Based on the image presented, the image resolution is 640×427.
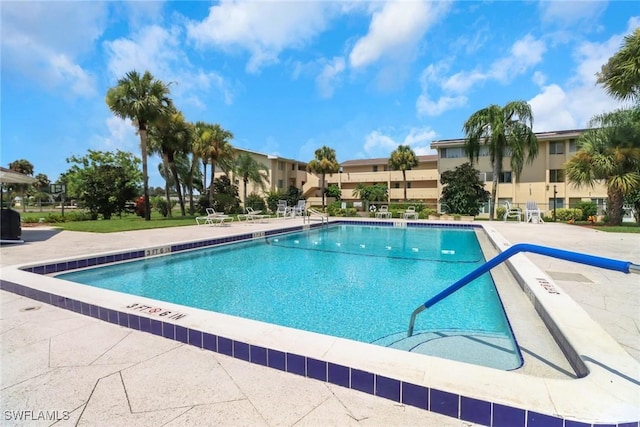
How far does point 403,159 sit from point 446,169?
461cm

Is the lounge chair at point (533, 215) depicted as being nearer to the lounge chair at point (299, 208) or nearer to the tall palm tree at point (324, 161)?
the lounge chair at point (299, 208)

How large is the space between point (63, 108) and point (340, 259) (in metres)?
15.1

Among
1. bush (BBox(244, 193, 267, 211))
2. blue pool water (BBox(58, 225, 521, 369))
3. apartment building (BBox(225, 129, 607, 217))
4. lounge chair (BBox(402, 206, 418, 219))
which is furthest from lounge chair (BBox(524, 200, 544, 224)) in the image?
bush (BBox(244, 193, 267, 211))

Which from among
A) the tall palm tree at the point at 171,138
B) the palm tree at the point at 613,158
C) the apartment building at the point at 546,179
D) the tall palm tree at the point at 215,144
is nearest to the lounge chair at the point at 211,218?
the tall palm tree at the point at 171,138

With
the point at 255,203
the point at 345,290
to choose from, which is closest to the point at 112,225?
the point at 345,290

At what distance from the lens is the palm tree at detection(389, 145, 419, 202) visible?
32125mm

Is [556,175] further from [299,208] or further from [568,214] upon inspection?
[299,208]

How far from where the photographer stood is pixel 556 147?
25875 millimetres

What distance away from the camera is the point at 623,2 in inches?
387

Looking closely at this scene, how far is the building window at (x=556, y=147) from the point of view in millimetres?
25719

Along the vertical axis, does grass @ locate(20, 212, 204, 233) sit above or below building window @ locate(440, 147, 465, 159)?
below

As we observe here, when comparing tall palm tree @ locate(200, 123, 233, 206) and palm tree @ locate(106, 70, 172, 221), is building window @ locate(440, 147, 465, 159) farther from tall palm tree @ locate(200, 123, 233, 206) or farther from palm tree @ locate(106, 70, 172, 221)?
palm tree @ locate(106, 70, 172, 221)

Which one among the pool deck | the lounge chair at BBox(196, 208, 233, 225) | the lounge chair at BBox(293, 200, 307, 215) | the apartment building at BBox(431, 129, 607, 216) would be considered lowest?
the pool deck

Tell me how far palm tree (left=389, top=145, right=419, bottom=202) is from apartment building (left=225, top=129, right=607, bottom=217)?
1.96m
